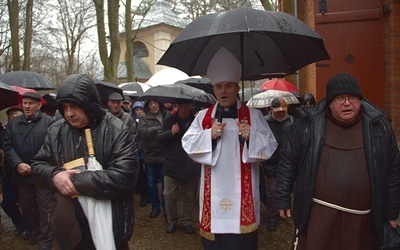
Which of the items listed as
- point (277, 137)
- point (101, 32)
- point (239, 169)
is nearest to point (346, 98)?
point (239, 169)

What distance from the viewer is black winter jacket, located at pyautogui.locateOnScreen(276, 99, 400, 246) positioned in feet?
9.16

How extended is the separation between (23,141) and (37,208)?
924mm

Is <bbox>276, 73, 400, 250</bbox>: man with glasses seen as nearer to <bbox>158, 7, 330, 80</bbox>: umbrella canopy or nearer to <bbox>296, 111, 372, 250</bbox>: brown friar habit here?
<bbox>296, 111, 372, 250</bbox>: brown friar habit

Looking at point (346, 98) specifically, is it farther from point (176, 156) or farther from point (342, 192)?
point (176, 156)

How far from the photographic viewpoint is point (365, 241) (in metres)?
2.89

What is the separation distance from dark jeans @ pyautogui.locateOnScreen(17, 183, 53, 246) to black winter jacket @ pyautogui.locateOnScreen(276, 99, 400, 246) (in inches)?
119

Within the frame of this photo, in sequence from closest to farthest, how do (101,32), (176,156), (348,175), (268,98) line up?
1. (348,175)
2. (176,156)
3. (268,98)
4. (101,32)

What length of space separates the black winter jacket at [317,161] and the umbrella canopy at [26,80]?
16.9ft

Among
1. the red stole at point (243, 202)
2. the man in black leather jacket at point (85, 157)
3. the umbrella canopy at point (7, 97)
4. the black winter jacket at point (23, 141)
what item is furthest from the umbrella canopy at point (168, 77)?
the man in black leather jacket at point (85, 157)

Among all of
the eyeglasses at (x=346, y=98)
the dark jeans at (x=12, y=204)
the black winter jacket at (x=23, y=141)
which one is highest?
the eyeglasses at (x=346, y=98)

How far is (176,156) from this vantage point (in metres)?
5.16

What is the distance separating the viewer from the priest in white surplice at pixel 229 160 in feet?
10.4

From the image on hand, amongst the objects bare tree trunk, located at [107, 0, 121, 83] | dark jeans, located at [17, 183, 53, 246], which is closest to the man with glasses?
dark jeans, located at [17, 183, 53, 246]

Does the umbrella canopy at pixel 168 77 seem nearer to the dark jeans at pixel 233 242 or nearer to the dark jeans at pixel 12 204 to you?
the dark jeans at pixel 12 204
